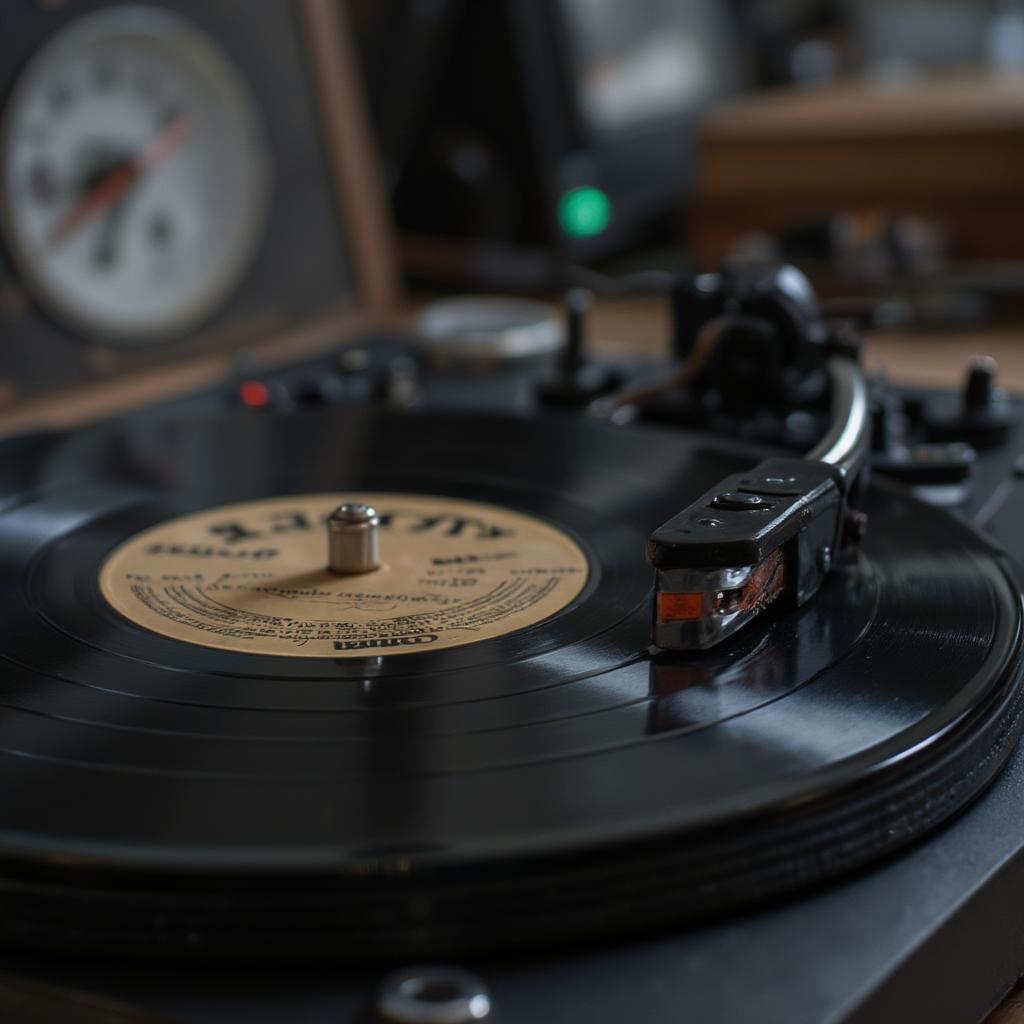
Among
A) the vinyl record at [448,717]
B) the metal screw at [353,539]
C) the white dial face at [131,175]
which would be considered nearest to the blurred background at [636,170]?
the white dial face at [131,175]

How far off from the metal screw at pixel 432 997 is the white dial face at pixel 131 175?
93 cm

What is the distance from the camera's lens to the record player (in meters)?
0.46

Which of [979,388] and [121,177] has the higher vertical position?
[121,177]

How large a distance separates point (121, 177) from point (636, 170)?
0.69 meters

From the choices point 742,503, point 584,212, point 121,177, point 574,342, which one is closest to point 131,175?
point 121,177

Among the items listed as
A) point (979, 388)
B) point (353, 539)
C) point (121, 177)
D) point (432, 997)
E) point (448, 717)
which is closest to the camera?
point (432, 997)

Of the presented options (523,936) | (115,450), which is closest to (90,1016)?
(523,936)

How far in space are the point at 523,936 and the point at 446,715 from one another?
0.12 m

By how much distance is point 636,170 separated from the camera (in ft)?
5.97

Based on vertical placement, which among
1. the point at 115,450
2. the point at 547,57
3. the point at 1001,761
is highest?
the point at 547,57

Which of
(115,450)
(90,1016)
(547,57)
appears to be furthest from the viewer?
(547,57)

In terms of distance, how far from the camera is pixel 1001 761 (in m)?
0.61

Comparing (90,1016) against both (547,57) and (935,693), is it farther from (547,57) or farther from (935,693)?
(547,57)

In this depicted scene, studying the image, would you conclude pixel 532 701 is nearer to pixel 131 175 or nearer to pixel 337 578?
pixel 337 578
